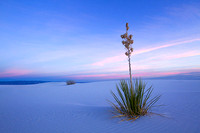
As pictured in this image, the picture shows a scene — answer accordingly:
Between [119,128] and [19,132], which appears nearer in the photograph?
[119,128]

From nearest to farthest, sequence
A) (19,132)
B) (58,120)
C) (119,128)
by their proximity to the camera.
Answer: (119,128) → (19,132) → (58,120)

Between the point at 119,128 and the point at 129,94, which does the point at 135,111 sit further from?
the point at 119,128

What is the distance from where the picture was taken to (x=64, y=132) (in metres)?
3.47

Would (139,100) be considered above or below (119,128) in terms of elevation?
above

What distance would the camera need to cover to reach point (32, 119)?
4.67m

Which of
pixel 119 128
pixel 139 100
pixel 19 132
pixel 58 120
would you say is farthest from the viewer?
pixel 58 120

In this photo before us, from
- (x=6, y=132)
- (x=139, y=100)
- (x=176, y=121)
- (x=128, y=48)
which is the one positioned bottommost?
(x=6, y=132)

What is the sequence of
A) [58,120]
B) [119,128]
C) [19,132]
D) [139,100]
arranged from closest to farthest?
[119,128], [19,132], [139,100], [58,120]

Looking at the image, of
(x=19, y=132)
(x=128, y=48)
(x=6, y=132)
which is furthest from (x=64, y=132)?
(x=128, y=48)

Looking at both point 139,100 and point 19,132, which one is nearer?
point 19,132

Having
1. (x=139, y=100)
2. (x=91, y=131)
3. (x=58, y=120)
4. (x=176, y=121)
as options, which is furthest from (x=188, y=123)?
(x=58, y=120)

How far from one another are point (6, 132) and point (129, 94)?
3.70 meters

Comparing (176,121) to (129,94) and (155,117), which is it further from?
(129,94)

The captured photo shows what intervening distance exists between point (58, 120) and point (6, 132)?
4.68ft
